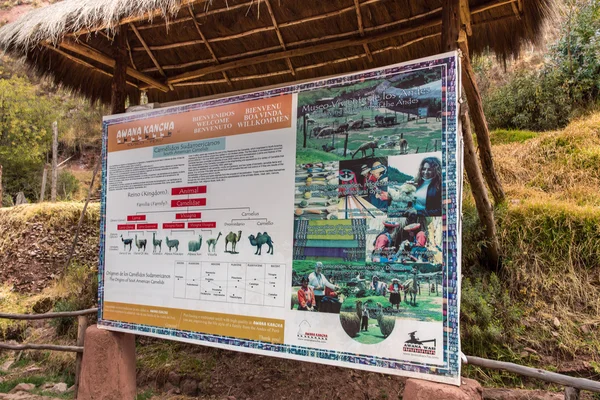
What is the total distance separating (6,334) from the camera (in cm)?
534

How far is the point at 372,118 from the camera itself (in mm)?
2250

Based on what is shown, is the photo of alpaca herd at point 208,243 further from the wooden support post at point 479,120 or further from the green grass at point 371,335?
the wooden support post at point 479,120

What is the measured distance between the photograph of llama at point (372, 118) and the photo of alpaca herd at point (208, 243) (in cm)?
55

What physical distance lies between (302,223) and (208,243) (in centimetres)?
73

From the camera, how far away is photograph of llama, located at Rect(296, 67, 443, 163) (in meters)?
2.10

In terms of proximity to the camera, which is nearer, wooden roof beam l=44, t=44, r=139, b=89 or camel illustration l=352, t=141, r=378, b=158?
camel illustration l=352, t=141, r=378, b=158

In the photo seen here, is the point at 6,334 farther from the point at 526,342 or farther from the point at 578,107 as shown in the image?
the point at 578,107

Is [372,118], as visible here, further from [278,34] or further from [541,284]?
[541,284]

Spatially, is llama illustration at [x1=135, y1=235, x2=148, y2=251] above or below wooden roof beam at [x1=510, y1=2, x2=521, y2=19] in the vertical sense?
below

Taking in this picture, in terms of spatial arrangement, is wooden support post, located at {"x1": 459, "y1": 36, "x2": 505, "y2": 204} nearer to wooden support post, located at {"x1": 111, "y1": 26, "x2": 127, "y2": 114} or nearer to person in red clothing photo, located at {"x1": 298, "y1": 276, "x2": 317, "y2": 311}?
person in red clothing photo, located at {"x1": 298, "y1": 276, "x2": 317, "y2": 311}

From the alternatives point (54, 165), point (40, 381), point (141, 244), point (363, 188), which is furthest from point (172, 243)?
point (54, 165)

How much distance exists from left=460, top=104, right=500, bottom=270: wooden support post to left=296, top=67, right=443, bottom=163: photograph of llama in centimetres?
112

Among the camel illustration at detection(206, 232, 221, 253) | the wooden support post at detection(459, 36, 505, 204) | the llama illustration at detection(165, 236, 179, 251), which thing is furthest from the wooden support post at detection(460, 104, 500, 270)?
the llama illustration at detection(165, 236, 179, 251)

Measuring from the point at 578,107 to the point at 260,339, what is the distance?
7.42m
